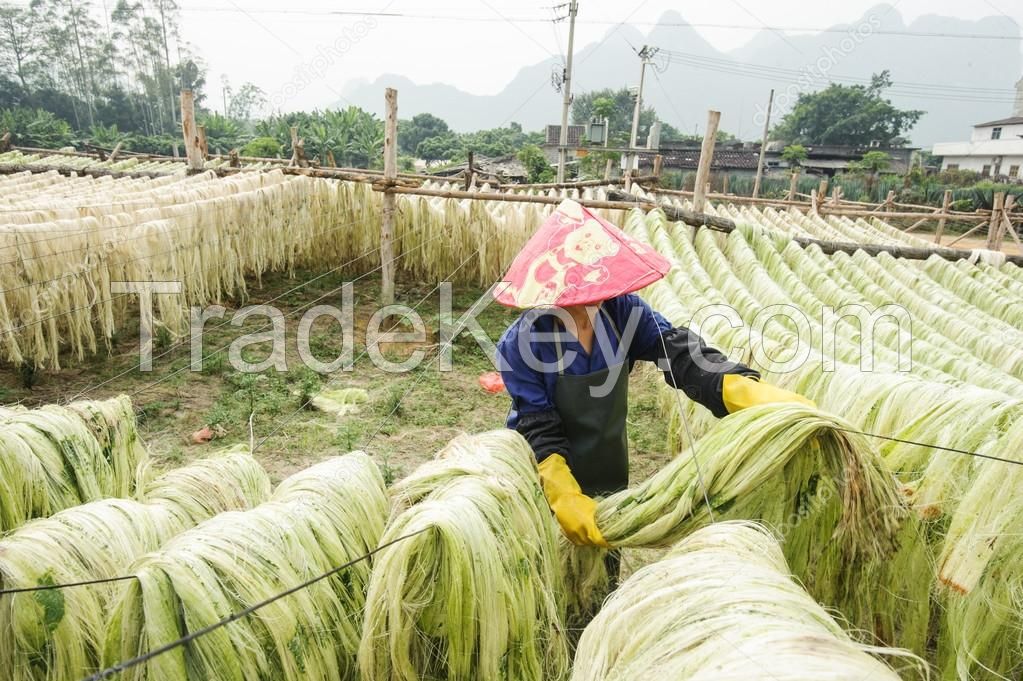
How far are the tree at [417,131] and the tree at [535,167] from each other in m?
36.7

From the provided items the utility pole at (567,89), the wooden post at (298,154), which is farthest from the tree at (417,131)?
the wooden post at (298,154)

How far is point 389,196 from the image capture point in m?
9.30

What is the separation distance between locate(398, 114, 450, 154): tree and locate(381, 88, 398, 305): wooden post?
6691 cm

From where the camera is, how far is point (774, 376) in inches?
115

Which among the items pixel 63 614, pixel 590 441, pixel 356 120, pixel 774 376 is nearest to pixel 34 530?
pixel 63 614

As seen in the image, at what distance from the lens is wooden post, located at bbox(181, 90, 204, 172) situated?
10.4m

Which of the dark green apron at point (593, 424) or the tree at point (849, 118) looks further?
the tree at point (849, 118)

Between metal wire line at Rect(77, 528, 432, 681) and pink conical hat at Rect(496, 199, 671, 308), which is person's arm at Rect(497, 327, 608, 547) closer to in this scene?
pink conical hat at Rect(496, 199, 671, 308)

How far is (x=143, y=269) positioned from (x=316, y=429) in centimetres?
267

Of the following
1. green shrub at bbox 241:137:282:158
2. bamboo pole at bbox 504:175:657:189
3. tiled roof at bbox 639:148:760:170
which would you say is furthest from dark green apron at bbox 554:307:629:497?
tiled roof at bbox 639:148:760:170

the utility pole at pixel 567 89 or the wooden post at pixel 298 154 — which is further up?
the utility pole at pixel 567 89

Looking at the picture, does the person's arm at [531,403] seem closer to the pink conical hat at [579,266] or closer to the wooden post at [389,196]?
the pink conical hat at [579,266]

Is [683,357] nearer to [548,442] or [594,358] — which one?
[594,358]

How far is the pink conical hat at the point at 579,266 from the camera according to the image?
82.0 inches
